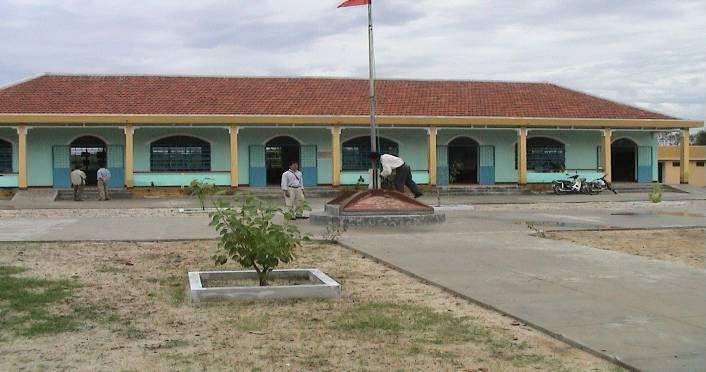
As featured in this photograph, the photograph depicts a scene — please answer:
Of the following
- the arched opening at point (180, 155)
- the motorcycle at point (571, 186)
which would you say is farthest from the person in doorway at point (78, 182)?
the motorcycle at point (571, 186)

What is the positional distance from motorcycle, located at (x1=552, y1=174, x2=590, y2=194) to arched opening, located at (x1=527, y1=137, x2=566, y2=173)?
6.94 feet

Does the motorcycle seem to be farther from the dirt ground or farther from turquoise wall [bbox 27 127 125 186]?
turquoise wall [bbox 27 127 125 186]

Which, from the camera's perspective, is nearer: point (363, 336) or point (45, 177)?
point (363, 336)

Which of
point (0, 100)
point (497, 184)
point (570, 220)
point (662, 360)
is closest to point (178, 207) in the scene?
point (0, 100)

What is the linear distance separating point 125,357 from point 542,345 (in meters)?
2.77

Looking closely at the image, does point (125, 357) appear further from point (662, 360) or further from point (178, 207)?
point (178, 207)

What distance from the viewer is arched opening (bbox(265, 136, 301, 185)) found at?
28.5 meters

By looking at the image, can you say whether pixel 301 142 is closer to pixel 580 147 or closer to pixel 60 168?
pixel 60 168

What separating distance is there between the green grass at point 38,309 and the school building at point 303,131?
731 inches

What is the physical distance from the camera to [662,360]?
4617mm

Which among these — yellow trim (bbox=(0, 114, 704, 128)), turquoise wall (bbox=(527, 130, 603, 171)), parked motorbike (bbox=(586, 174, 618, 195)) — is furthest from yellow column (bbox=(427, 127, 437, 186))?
parked motorbike (bbox=(586, 174, 618, 195))

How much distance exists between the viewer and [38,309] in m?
6.39

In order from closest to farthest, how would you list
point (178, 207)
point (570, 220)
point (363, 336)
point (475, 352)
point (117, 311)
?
point (475, 352) → point (363, 336) → point (117, 311) → point (570, 220) → point (178, 207)

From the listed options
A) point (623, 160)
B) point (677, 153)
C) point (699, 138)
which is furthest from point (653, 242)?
point (699, 138)
